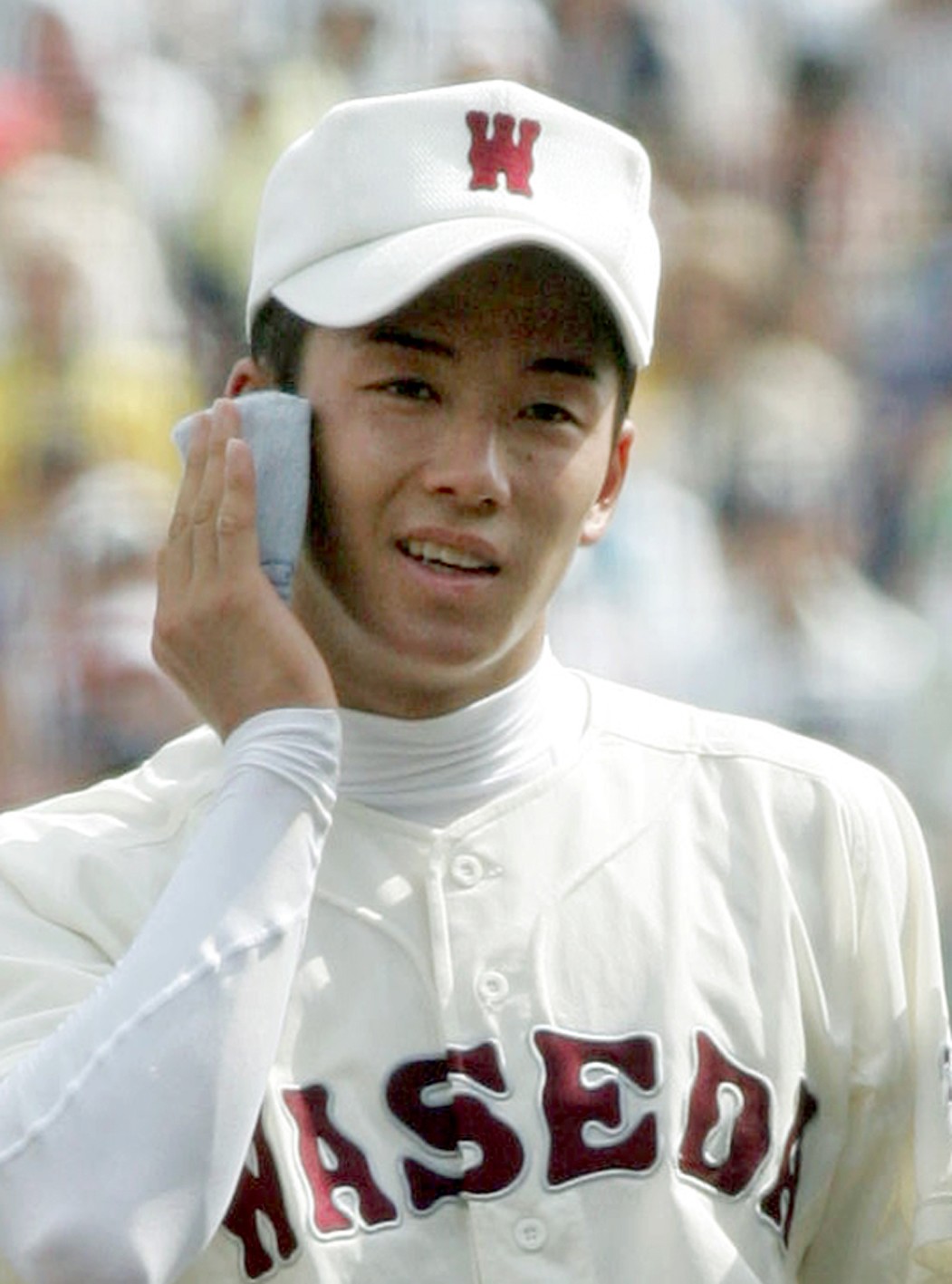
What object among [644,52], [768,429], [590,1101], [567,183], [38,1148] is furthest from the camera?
[644,52]

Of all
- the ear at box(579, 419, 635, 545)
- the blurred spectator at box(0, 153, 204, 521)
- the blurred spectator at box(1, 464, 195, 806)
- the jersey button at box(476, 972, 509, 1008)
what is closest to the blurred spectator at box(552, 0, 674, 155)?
the blurred spectator at box(0, 153, 204, 521)

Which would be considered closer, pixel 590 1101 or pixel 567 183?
pixel 590 1101

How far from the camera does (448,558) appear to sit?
2346 millimetres

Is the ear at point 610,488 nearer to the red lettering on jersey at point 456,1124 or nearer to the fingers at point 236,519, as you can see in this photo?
the fingers at point 236,519

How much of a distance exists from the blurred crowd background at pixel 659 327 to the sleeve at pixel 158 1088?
10.9ft

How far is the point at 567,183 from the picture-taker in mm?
2490

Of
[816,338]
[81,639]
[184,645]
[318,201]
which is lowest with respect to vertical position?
[81,639]

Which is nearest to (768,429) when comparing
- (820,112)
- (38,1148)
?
(820,112)

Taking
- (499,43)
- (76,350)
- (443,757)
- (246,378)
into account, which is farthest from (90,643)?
(443,757)

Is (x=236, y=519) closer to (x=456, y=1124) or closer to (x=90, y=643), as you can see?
(x=456, y=1124)

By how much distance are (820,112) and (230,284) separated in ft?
5.14

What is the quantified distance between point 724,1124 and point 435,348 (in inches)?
26.8

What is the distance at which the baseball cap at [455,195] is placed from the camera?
2.42 meters

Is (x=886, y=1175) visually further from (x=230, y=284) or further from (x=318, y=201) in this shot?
(x=230, y=284)
